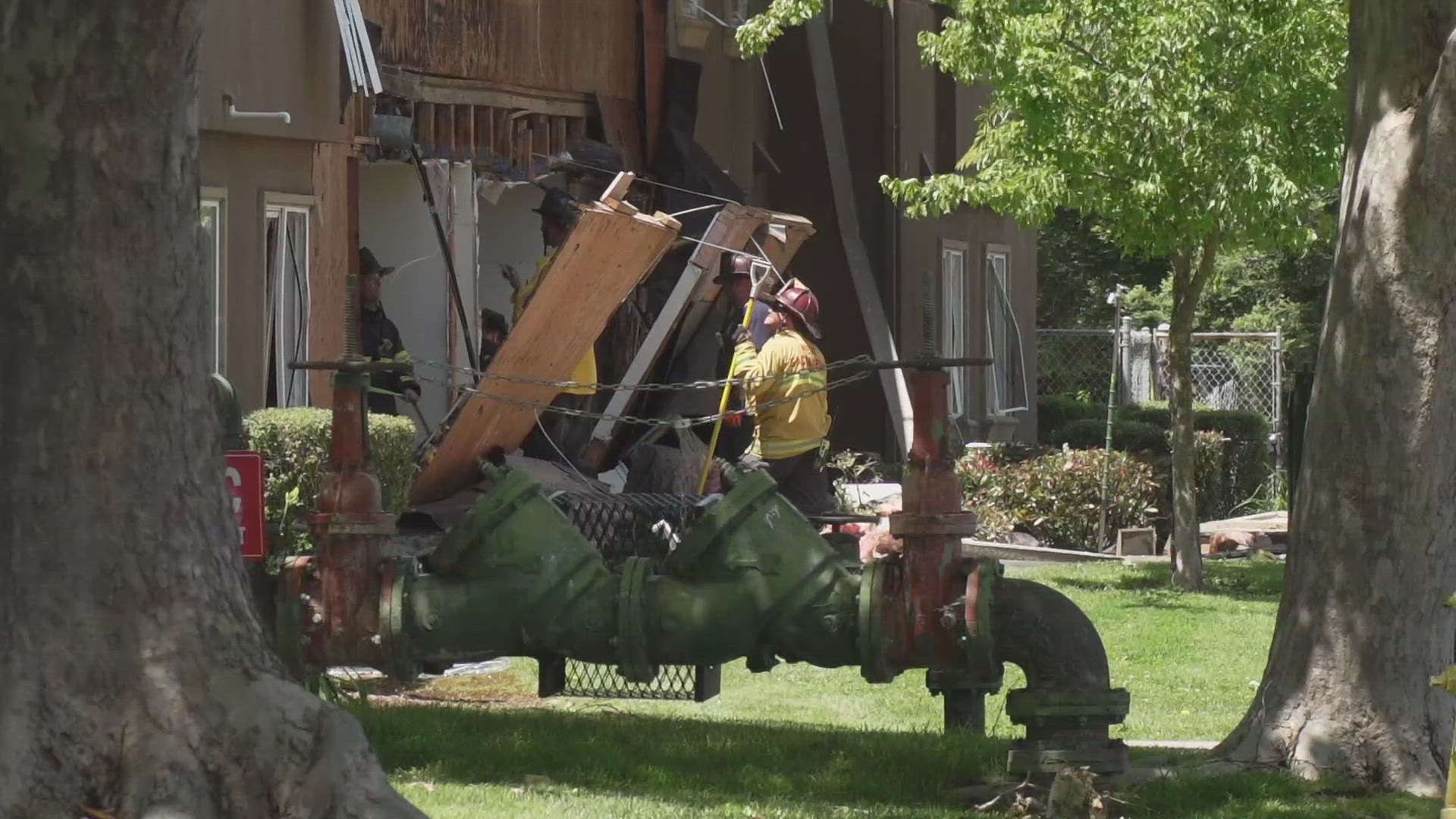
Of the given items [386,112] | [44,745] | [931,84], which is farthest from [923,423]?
[931,84]

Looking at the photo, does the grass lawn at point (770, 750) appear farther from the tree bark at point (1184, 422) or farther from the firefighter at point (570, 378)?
the tree bark at point (1184, 422)

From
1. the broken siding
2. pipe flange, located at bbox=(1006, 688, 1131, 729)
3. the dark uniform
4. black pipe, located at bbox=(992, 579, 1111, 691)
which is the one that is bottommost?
pipe flange, located at bbox=(1006, 688, 1131, 729)

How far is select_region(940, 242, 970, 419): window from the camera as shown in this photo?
823 inches

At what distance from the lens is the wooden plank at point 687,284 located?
14758mm

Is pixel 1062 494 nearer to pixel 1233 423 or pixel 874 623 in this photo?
pixel 1233 423

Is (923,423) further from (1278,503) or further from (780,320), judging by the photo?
(1278,503)

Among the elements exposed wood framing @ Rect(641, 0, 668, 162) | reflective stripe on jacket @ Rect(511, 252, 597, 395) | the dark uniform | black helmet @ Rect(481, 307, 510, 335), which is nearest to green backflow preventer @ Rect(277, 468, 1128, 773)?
reflective stripe on jacket @ Rect(511, 252, 597, 395)

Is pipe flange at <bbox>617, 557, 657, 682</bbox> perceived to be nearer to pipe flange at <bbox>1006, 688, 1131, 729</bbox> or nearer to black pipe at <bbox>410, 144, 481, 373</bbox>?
pipe flange at <bbox>1006, 688, 1131, 729</bbox>

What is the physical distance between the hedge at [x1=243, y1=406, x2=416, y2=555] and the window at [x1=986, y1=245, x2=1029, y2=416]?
37.9ft

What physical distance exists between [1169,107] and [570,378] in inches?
162

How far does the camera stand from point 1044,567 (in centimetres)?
1603

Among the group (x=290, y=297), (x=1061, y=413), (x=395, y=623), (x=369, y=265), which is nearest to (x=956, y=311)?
(x=1061, y=413)

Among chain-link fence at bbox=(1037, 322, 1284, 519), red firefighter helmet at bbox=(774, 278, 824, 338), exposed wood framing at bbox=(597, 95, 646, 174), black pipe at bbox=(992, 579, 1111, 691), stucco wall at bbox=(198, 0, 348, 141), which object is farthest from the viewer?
chain-link fence at bbox=(1037, 322, 1284, 519)

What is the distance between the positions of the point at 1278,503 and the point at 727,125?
718cm
